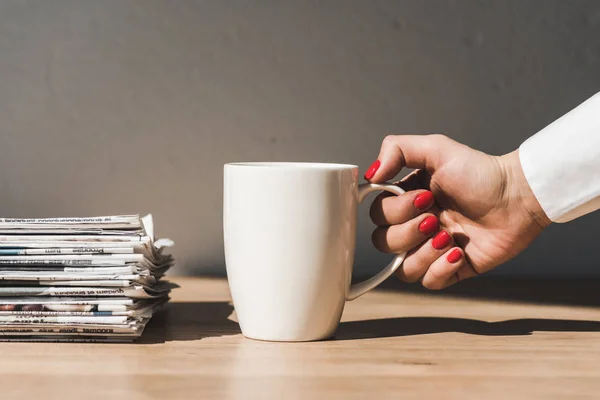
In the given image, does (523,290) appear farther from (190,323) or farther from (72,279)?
(72,279)

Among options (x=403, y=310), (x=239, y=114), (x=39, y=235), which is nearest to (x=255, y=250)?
(x=39, y=235)

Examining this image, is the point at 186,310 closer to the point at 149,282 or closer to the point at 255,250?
the point at 149,282

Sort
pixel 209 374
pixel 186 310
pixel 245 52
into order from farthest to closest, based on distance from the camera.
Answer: pixel 245 52
pixel 186 310
pixel 209 374

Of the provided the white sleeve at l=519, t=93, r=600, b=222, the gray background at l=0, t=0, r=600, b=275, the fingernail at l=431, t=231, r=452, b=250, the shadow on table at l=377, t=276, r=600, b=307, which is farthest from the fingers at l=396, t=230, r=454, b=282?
the gray background at l=0, t=0, r=600, b=275

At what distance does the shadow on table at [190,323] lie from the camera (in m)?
0.87

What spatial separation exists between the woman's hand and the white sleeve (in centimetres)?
2

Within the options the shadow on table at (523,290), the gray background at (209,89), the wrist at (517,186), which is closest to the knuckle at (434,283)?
the wrist at (517,186)

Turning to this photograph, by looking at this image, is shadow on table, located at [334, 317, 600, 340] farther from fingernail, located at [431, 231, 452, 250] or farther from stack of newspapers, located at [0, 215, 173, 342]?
stack of newspapers, located at [0, 215, 173, 342]

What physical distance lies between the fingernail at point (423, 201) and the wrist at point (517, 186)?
0.09 m

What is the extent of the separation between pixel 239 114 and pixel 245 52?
0.10 m

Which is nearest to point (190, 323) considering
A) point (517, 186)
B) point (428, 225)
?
point (428, 225)

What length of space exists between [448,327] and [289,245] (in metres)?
0.24

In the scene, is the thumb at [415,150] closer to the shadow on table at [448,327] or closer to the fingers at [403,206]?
the fingers at [403,206]

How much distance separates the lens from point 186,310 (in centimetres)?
103
